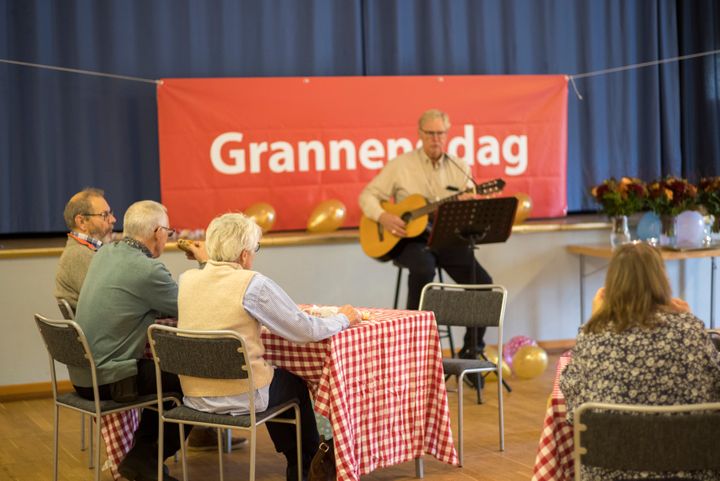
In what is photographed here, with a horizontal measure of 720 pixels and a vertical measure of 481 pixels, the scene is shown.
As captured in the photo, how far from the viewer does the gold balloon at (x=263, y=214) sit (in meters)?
7.05

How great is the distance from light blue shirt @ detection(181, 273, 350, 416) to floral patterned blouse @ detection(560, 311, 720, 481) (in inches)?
49.4

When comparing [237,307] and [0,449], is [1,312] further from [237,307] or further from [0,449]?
[237,307]

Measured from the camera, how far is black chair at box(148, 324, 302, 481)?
3666mm

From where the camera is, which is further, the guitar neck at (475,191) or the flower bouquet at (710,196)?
the flower bouquet at (710,196)

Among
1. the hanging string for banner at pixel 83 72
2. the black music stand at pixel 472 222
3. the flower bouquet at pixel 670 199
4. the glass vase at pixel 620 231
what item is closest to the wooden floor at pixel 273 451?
the black music stand at pixel 472 222

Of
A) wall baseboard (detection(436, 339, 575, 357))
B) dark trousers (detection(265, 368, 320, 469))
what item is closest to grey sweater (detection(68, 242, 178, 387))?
dark trousers (detection(265, 368, 320, 469))

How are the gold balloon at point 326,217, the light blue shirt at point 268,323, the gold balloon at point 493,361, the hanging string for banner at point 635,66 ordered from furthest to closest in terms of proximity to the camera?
the hanging string for banner at point 635,66 < the gold balloon at point 326,217 < the gold balloon at point 493,361 < the light blue shirt at point 268,323

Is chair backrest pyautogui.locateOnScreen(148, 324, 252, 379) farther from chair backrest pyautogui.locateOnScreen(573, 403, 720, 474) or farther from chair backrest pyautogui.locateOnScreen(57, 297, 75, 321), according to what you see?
chair backrest pyautogui.locateOnScreen(573, 403, 720, 474)

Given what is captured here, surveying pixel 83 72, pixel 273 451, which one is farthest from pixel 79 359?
pixel 83 72

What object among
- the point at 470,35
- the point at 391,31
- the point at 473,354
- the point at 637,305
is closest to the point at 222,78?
the point at 391,31

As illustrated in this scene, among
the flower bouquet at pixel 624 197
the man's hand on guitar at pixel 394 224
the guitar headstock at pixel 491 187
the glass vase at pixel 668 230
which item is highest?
the guitar headstock at pixel 491 187

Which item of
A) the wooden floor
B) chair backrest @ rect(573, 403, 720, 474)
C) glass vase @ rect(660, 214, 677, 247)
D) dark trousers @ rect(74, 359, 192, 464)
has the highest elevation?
glass vase @ rect(660, 214, 677, 247)

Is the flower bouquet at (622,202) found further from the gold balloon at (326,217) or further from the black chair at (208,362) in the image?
the black chair at (208,362)

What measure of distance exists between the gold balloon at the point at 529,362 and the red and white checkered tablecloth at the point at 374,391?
2.19 metres
